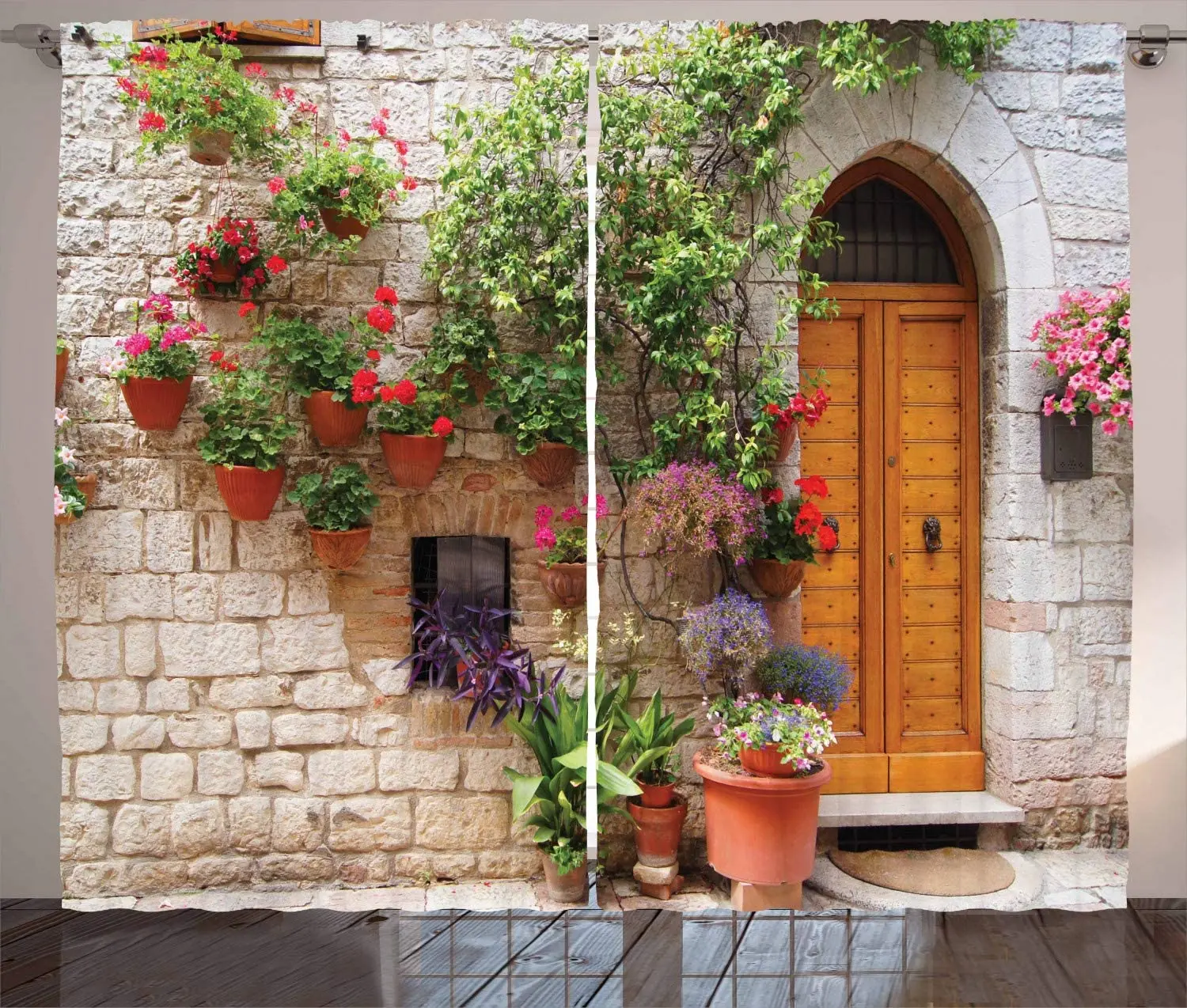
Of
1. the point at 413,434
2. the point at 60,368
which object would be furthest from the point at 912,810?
the point at 60,368

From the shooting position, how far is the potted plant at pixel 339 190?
131 inches

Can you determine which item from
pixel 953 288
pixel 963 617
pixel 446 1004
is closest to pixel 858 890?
pixel 963 617

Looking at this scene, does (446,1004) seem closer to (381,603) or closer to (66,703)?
(381,603)

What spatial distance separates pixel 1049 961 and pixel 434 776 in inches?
83.1

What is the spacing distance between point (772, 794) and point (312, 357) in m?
2.15

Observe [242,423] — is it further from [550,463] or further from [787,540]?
[787,540]

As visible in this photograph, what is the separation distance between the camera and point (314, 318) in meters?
3.49

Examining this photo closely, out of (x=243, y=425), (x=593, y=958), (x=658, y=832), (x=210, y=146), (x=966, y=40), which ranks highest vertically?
(x=966, y=40)

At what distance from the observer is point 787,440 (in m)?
3.43

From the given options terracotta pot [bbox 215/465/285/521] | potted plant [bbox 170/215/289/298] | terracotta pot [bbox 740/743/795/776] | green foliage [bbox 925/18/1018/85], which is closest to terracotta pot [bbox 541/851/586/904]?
terracotta pot [bbox 740/743/795/776]

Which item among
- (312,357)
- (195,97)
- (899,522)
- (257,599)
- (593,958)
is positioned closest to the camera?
(593,958)

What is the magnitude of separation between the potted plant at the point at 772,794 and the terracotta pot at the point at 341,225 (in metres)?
2.17

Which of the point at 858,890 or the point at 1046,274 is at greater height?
the point at 1046,274

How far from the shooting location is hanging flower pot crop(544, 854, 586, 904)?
3.30m
